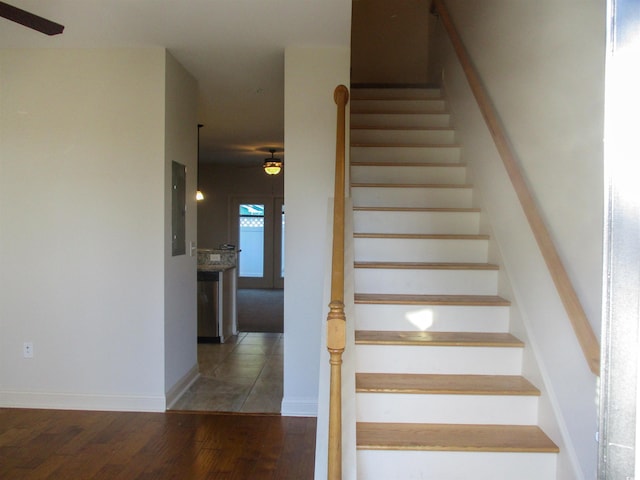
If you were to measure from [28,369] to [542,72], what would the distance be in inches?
152

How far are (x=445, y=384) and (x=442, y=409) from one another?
126 millimetres

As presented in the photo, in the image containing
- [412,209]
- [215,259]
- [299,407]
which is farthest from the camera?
[215,259]

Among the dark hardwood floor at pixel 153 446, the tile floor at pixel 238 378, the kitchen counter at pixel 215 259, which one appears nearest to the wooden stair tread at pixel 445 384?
the dark hardwood floor at pixel 153 446

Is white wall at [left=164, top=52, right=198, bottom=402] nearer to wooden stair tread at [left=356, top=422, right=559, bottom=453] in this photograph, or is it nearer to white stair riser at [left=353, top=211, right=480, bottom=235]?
white stair riser at [left=353, top=211, right=480, bottom=235]

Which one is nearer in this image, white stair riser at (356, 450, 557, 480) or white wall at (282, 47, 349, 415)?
white stair riser at (356, 450, 557, 480)

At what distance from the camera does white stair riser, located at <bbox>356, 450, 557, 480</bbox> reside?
204 cm

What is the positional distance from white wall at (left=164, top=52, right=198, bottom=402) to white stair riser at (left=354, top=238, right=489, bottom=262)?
145cm

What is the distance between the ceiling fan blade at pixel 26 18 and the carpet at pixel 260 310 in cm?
464

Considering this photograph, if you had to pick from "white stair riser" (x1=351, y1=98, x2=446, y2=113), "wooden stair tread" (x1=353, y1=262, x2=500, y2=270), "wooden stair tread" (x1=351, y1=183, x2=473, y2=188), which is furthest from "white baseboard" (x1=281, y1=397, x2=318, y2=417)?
"white stair riser" (x1=351, y1=98, x2=446, y2=113)


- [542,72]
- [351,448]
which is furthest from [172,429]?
[542,72]

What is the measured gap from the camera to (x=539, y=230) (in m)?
2.24

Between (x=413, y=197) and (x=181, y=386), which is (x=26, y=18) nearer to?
(x=413, y=197)

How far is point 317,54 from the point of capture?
3.45 m

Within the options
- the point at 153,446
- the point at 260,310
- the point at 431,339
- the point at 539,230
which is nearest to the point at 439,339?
the point at 431,339
